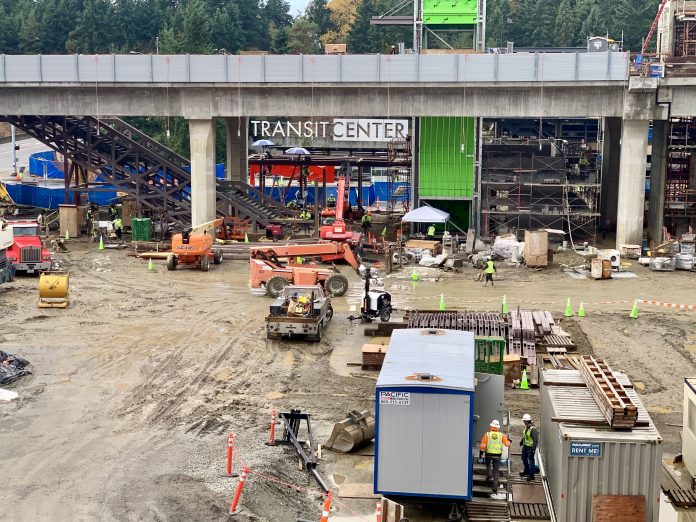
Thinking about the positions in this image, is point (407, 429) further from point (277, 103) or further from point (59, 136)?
point (59, 136)

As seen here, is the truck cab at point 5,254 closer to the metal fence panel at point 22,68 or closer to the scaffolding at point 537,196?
the metal fence panel at point 22,68

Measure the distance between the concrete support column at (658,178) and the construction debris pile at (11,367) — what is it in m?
34.4

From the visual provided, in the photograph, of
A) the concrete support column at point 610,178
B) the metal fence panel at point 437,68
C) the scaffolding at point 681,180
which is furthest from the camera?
the concrete support column at point 610,178

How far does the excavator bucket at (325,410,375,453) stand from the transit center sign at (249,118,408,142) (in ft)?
186

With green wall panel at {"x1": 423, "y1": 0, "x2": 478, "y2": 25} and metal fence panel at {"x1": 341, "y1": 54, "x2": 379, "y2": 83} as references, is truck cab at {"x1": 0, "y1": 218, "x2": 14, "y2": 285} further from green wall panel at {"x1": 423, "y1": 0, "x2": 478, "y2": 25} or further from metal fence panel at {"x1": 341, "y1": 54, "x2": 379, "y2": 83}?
green wall panel at {"x1": 423, "y1": 0, "x2": 478, "y2": 25}

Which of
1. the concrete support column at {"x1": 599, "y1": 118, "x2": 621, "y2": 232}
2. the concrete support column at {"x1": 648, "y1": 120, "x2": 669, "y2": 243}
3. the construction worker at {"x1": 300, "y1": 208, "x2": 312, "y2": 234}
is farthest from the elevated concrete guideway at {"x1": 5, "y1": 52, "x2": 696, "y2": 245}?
the construction worker at {"x1": 300, "y1": 208, "x2": 312, "y2": 234}

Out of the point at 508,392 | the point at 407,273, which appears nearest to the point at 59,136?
the point at 407,273

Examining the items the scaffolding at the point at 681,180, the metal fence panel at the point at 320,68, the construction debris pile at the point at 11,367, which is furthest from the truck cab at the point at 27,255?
the scaffolding at the point at 681,180

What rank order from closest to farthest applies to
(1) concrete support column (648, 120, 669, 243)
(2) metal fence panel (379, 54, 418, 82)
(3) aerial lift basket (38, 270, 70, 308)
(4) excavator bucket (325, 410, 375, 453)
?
(4) excavator bucket (325, 410, 375, 453)
(3) aerial lift basket (38, 270, 70, 308)
(2) metal fence panel (379, 54, 418, 82)
(1) concrete support column (648, 120, 669, 243)

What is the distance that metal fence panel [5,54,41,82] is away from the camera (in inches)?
1987

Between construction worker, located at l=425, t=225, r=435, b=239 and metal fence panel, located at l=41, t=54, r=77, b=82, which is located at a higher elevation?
metal fence panel, located at l=41, t=54, r=77, b=82

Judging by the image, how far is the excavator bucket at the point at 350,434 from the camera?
21469 millimetres

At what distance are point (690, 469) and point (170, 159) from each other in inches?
1742

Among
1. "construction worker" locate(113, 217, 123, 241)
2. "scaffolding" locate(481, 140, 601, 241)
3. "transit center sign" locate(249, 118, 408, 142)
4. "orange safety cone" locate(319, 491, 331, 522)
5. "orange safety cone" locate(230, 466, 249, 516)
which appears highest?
"transit center sign" locate(249, 118, 408, 142)
